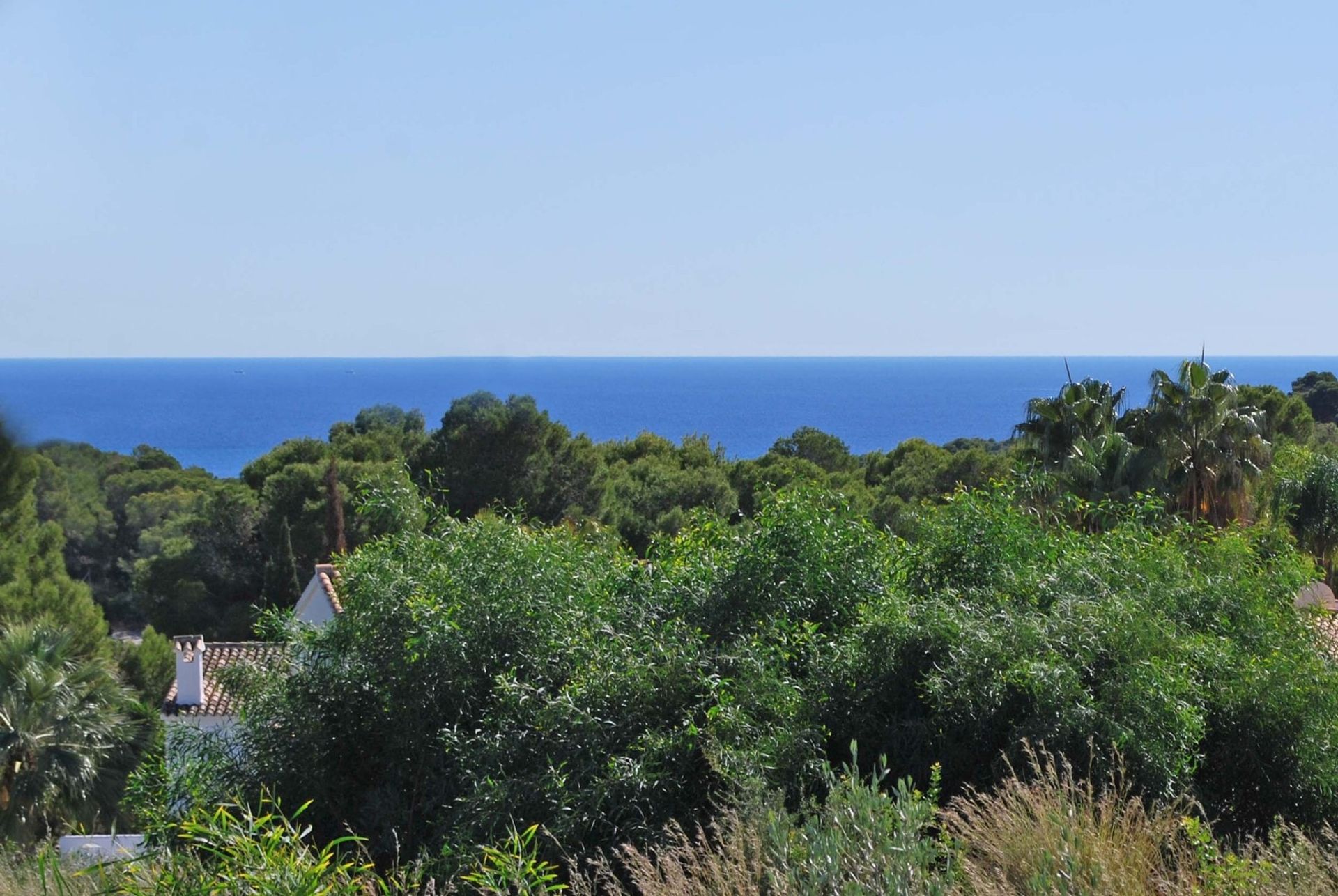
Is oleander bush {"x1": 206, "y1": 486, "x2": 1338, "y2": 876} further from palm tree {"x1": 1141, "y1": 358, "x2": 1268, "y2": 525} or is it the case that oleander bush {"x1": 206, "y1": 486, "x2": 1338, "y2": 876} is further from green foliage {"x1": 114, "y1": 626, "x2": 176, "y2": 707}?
green foliage {"x1": 114, "y1": 626, "x2": 176, "y2": 707}

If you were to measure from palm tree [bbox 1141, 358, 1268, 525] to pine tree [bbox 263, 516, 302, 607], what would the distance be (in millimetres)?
20972

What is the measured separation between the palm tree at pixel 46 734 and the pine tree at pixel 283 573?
686 inches

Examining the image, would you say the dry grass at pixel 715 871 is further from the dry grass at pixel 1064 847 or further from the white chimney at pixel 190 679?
the white chimney at pixel 190 679

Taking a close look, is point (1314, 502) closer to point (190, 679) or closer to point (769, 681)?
point (769, 681)

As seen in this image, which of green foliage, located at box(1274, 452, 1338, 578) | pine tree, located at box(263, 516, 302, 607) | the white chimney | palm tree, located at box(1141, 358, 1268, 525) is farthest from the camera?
pine tree, located at box(263, 516, 302, 607)

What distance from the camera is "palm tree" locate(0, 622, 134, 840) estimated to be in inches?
443

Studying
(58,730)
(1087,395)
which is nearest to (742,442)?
(1087,395)

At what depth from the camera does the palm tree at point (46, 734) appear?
1125cm

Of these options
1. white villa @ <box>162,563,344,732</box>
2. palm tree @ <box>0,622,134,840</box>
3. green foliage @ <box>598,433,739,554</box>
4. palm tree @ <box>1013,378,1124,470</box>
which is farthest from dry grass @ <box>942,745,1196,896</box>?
green foliage @ <box>598,433,739,554</box>

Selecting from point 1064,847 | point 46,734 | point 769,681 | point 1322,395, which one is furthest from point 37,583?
point 1322,395

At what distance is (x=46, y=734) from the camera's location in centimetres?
1154

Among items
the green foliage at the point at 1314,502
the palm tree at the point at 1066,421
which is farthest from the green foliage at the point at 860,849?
the green foliage at the point at 1314,502

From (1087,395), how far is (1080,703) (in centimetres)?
1408

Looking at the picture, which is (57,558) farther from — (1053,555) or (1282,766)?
(1282,766)
